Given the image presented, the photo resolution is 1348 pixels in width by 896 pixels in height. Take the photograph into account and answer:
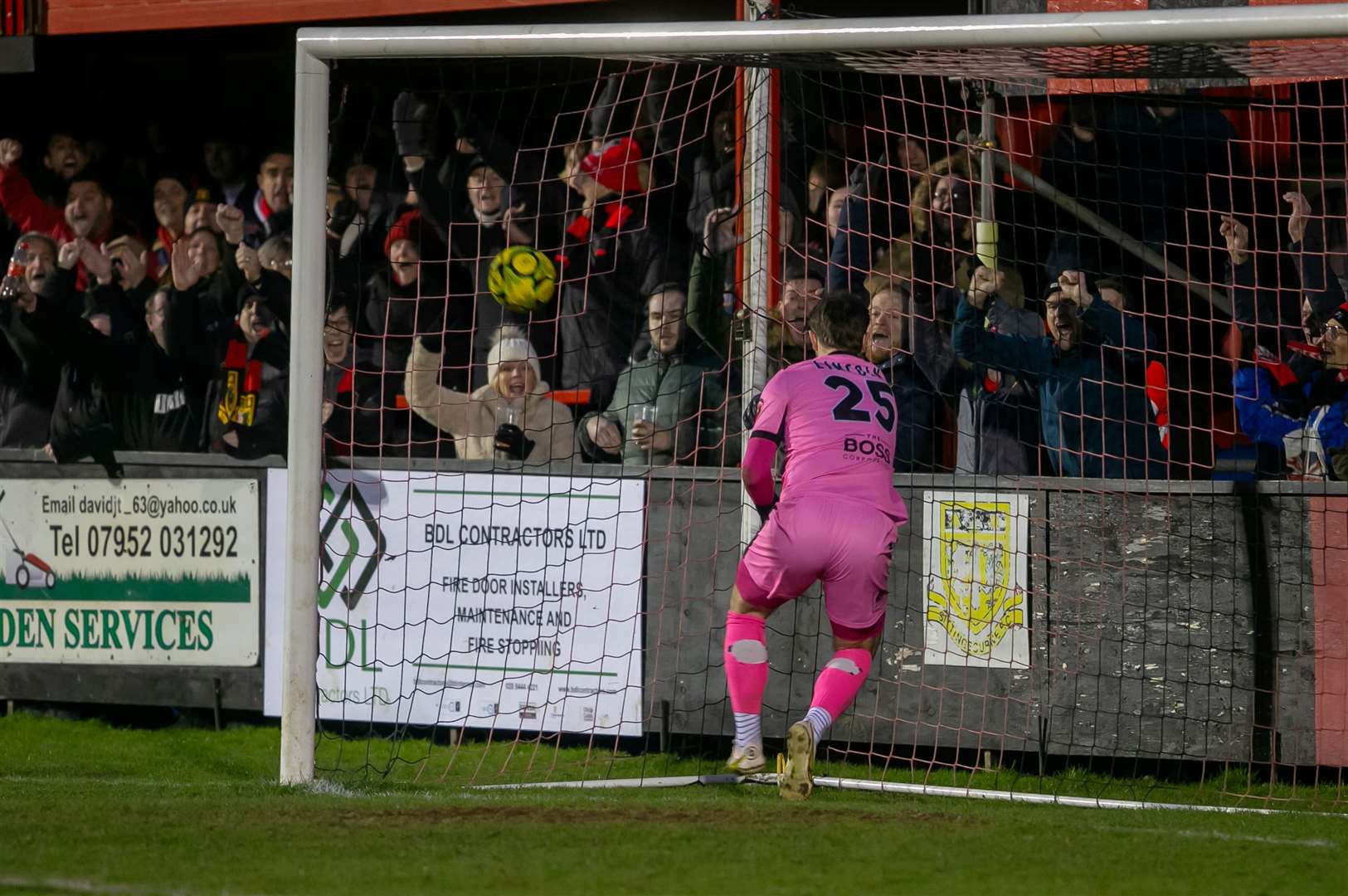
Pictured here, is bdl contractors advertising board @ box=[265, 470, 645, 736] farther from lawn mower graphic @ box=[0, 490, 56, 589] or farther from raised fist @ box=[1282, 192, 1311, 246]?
raised fist @ box=[1282, 192, 1311, 246]

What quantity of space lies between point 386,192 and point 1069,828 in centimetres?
629

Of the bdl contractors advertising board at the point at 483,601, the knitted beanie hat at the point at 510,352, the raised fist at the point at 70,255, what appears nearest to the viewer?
the bdl contractors advertising board at the point at 483,601

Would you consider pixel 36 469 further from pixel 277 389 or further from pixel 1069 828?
pixel 1069 828

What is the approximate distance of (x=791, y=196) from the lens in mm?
8328

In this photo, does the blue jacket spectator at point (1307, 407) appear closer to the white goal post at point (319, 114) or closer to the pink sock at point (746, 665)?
the white goal post at point (319, 114)

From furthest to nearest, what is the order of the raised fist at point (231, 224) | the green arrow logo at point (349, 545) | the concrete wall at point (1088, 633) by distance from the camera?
the raised fist at point (231, 224) < the green arrow logo at point (349, 545) < the concrete wall at point (1088, 633)

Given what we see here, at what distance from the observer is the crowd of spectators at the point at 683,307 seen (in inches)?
306

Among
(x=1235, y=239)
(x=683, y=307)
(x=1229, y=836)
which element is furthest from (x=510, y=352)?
(x=1229, y=836)

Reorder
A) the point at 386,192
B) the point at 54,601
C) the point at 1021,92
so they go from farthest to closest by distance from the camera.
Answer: the point at 386,192 < the point at 54,601 < the point at 1021,92

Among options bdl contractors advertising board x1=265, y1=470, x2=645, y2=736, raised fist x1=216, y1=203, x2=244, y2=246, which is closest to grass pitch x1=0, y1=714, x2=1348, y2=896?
bdl contractors advertising board x1=265, y1=470, x2=645, y2=736

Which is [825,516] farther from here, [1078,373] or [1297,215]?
[1297,215]

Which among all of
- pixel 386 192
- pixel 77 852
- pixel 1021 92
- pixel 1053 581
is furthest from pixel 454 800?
pixel 386 192

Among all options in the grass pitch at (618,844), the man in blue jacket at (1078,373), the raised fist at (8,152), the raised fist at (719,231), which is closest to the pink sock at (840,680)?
the grass pitch at (618,844)

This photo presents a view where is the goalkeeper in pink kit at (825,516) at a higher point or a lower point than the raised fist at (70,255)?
lower
